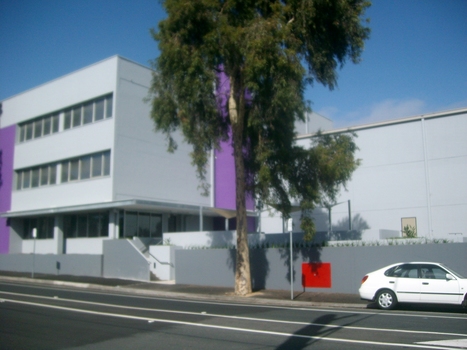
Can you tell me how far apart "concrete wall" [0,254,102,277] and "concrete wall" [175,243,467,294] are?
252 inches

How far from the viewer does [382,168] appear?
30125mm

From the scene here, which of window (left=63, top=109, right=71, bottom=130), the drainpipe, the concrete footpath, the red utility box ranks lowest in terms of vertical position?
the concrete footpath

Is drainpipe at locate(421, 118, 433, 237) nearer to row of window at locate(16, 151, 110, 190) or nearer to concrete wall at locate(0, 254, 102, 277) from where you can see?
row of window at locate(16, 151, 110, 190)

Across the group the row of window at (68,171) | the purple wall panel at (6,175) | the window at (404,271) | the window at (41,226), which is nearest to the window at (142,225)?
the row of window at (68,171)

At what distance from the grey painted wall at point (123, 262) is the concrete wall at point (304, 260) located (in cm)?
231

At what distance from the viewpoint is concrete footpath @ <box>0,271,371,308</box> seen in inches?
719

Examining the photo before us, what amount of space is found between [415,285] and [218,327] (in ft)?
21.5

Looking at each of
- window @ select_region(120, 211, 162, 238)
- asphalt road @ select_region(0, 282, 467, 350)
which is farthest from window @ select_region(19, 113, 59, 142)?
asphalt road @ select_region(0, 282, 467, 350)

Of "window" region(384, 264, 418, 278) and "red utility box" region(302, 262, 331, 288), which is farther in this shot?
→ "red utility box" region(302, 262, 331, 288)

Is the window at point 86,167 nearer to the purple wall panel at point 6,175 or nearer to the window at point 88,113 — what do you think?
the window at point 88,113

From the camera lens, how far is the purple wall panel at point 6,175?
36688 mm

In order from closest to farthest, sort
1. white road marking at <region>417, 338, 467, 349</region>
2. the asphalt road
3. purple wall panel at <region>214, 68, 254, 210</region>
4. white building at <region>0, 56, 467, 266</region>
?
white road marking at <region>417, 338, 467, 349</region>
the asphalt road
white building at <region>0, 56, 467, 266</region>
purple wall panel at <region>214, 68, 254, 210</region>

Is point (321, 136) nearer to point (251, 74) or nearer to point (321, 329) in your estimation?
point (251, 74)

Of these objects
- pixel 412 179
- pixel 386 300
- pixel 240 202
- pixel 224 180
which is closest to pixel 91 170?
pixel 224 180
